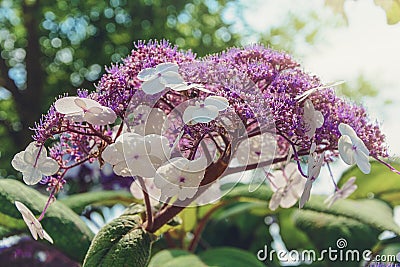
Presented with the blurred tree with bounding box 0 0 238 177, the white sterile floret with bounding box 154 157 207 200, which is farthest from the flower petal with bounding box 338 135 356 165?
the blurred tree with bounding box 0 0 238 177

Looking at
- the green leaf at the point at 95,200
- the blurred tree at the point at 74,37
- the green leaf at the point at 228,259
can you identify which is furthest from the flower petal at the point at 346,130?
the blurred tree at the point at 74,37

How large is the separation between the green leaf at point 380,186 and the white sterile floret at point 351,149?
597 millimetres

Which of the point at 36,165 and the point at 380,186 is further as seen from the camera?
the point at 380,186

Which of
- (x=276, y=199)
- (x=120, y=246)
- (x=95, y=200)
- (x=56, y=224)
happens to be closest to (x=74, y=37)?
(x=95, y=200)

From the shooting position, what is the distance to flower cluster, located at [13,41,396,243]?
0.48 meters

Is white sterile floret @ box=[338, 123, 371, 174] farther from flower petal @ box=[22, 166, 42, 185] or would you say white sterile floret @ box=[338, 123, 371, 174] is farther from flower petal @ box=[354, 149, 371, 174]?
flower petal @ box=[22, 166, 42, 185]

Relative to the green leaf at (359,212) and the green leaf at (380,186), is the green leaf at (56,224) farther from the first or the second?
the green leaf at (380,186)

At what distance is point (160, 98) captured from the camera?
51 cm

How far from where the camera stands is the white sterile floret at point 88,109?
1.57 feet

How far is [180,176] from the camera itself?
0.48m

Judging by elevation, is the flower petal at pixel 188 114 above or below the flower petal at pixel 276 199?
above

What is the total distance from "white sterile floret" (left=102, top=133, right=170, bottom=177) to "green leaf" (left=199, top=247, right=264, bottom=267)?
0.33 meters

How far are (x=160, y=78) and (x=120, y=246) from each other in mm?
158

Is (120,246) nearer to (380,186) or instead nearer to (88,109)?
(88,109)
